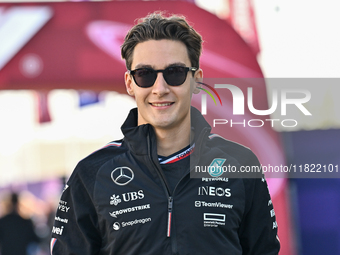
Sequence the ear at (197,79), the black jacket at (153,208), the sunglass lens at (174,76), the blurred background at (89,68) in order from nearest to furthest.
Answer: the black jacket at (153,208) < the sunglass lens at (174,76) < the ear at (197,79) < the blurred background at (89,68)

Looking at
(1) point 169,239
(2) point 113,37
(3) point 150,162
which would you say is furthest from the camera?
(2) point 113,37

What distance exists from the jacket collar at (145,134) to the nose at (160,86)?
182 millimetres

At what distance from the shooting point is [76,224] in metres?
1.87

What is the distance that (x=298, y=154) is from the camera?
17.8 feet

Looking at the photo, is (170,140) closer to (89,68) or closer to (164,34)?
(164,34)

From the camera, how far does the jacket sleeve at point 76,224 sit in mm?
1831

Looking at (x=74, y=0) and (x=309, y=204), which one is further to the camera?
(x=74, y=0)

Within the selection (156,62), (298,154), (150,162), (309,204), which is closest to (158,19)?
(156,62)

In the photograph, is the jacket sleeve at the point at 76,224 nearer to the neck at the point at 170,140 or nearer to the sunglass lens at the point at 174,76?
the neck at the point at 170,140

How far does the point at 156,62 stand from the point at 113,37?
435 cm

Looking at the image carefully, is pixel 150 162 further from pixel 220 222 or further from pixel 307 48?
pixel 307 48

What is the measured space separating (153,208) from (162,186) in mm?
98

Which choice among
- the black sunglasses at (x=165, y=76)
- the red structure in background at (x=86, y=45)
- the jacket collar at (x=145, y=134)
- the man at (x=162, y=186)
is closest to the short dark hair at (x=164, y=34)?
the man at (x=162, y=186)

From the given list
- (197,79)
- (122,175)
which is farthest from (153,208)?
(197,79)
